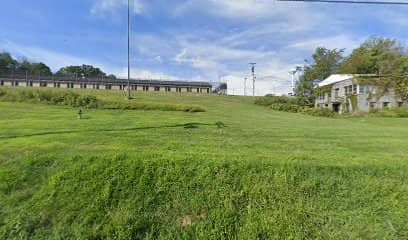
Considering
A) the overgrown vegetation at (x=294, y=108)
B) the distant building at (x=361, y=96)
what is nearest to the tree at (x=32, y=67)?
the overgrown vegetation at (x=294, y=108)

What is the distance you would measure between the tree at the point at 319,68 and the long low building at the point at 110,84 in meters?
30.6

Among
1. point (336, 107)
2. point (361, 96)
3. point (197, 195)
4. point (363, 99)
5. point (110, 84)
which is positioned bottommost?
point (197, 195)

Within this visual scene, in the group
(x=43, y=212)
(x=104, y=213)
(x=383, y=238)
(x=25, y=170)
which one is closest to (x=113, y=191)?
(x=104, y=213)

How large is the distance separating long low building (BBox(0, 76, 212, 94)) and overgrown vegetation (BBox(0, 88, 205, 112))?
44817 mm

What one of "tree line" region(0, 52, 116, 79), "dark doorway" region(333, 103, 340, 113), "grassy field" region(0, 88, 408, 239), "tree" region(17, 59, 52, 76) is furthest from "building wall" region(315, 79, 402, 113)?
"tree" region(17, 59, 52, 76)

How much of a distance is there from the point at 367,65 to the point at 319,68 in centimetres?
923

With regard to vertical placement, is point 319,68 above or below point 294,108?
above

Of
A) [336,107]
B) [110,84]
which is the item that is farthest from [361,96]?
[110,84]

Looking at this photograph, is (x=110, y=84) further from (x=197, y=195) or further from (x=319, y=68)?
(x=197, y=195)

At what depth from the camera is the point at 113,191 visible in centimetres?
393

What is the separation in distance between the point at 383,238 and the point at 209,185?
8.33 feet

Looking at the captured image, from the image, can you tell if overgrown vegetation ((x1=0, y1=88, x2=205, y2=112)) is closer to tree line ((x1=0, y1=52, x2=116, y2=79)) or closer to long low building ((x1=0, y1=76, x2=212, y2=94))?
long low building ((x1=0, y1=76, x2=212, y2=94))

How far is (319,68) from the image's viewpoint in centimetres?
5250

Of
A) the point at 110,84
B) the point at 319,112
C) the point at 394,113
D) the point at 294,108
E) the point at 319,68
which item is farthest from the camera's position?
the point at 110,84
